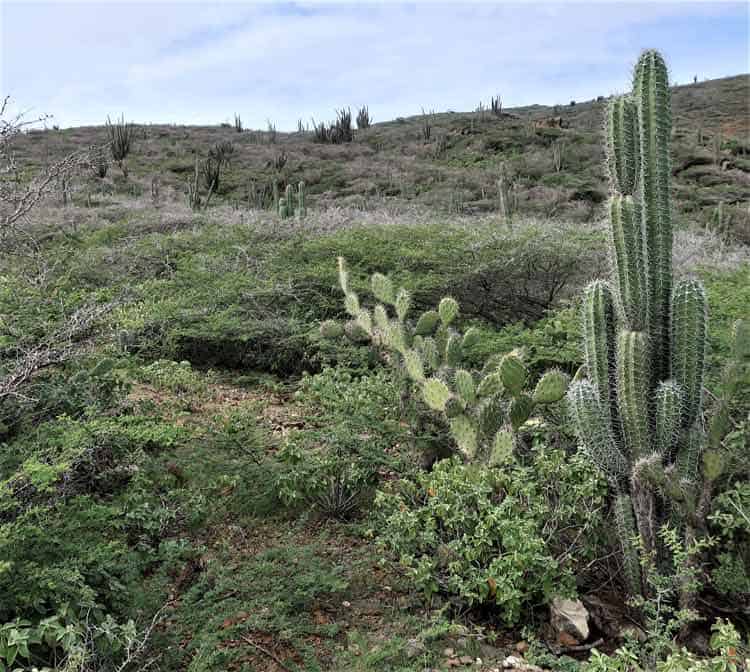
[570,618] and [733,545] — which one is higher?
[733,545]

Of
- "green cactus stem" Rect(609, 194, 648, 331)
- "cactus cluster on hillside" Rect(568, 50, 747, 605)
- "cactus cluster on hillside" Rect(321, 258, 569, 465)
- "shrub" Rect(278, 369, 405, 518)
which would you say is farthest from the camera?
"shrub" Rect(278, 369, 405, 518)

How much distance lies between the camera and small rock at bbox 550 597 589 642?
283cm

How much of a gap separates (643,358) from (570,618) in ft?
3.98

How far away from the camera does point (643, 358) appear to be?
3.12 meters

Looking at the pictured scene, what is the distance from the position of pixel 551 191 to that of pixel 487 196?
1805 mm

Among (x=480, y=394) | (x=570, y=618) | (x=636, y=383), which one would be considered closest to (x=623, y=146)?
(x=636, y=383)

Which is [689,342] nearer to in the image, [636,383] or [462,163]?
[636,383]

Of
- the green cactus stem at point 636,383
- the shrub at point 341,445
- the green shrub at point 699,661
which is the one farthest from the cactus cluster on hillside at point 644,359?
the shrub at point 341,445

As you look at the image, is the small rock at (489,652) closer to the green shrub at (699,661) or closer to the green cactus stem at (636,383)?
the green shrub at (699,661)

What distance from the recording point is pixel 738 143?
24516 mm

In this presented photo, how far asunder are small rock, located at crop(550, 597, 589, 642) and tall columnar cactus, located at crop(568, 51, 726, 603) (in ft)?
1.02

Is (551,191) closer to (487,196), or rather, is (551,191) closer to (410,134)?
(487,196)

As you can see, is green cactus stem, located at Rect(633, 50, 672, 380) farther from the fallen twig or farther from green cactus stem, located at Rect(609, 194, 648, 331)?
the fallen twig

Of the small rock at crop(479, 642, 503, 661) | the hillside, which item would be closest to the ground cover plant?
the small rock at crop(479, 642, 503, 661)
